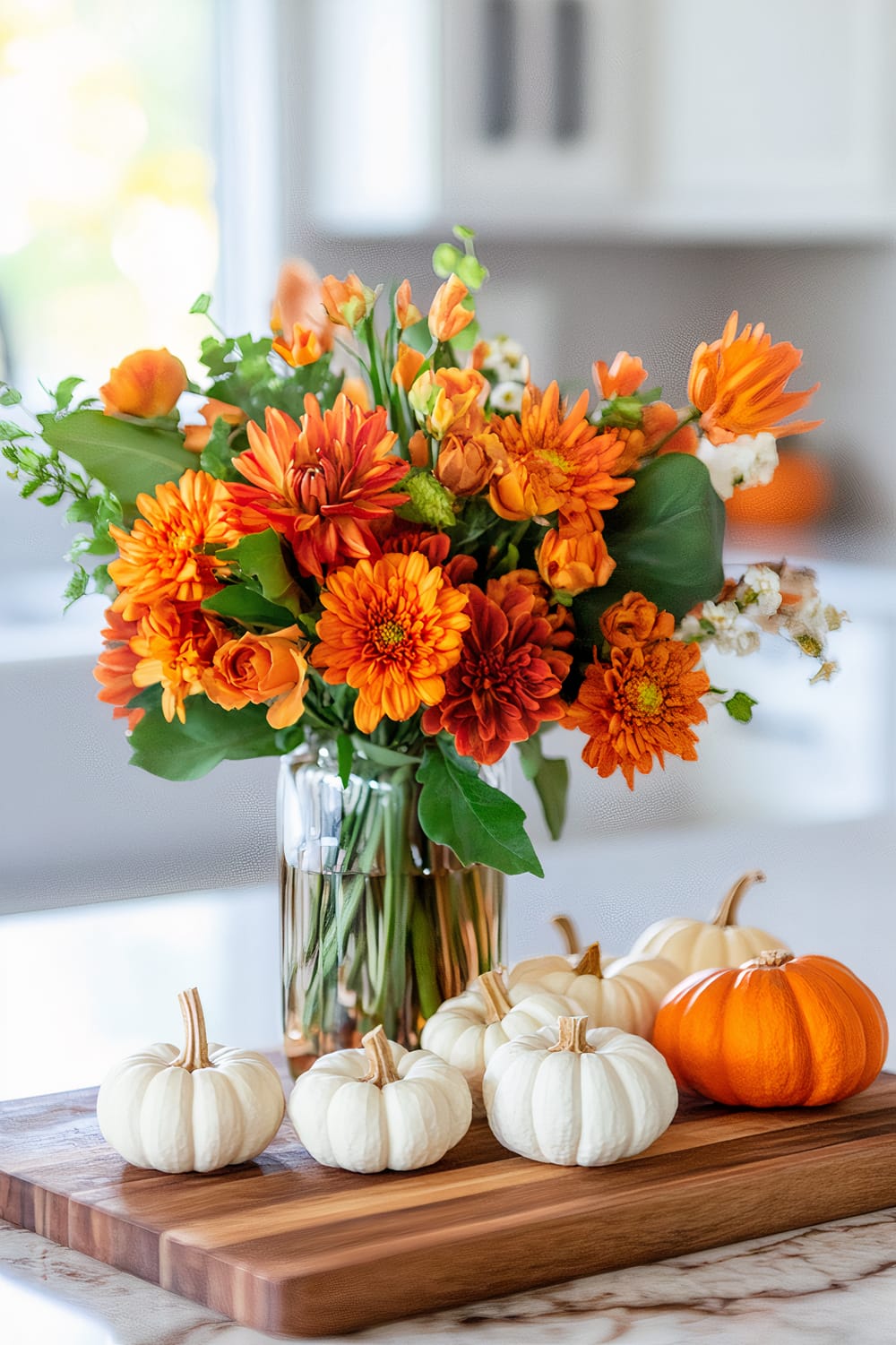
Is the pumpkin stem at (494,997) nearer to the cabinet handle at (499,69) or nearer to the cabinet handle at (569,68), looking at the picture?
the cabinet handle at (499,69)

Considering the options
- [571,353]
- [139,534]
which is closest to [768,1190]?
[139,534]

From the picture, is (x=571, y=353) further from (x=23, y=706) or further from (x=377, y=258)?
(x=23, y=706)

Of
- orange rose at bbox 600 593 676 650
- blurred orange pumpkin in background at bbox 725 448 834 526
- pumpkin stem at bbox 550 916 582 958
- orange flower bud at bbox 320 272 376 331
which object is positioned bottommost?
pumpkin stem at bbox 550 916 582 958

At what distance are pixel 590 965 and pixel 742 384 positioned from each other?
1.15ft

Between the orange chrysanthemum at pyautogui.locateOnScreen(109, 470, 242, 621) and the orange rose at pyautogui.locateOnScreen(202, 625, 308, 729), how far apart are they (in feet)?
0.13

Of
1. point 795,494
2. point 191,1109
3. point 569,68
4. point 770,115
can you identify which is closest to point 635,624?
point 191,1109

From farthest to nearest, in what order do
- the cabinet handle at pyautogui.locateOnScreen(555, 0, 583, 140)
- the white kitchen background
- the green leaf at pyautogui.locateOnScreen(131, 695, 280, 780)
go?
the cabinet handle at pyautogui.locateOnScreen(555, 0, 583, 140)
the white kitchen background
the green leaf at pyautogui.locateOnScreen(131, 695, 280, 780)

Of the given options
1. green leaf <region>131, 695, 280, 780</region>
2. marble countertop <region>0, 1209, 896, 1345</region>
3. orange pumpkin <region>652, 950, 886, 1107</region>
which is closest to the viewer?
marble countertop <region>0, 1209, 896, 1345</region>

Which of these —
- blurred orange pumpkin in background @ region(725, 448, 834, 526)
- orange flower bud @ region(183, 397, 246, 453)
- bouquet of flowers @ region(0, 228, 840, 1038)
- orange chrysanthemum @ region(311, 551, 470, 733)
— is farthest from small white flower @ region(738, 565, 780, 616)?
blurred orange pumpkin in background @ region(725, 448, 834, 526)

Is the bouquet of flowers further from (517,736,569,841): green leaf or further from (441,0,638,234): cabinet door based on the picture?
(441,0,638,234): cabinet door

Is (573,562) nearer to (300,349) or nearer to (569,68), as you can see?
(300,349)

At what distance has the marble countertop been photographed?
0.75 meters

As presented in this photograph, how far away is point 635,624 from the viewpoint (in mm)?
1017

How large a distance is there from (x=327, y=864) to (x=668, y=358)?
314cm
